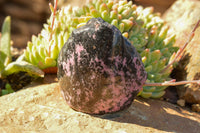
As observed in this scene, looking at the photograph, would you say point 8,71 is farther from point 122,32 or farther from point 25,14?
point 25,14

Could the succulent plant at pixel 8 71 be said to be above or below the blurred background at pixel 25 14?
below

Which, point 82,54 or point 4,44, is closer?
point 82,54

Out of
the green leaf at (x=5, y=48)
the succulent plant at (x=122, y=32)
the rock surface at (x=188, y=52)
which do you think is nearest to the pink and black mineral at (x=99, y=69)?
the succulent plant at (x=122, y=32)

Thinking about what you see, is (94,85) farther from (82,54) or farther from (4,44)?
(4,44)

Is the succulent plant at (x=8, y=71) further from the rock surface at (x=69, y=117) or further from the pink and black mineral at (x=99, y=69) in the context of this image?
the pink and black mineral at (x=99, y=69)

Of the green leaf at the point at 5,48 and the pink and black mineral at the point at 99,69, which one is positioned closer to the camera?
the pink and black mineral at the point at 99,69

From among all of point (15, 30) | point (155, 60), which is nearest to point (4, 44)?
point (155, 60)

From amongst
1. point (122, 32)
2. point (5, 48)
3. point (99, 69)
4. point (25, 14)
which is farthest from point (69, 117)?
point (25, 14)
